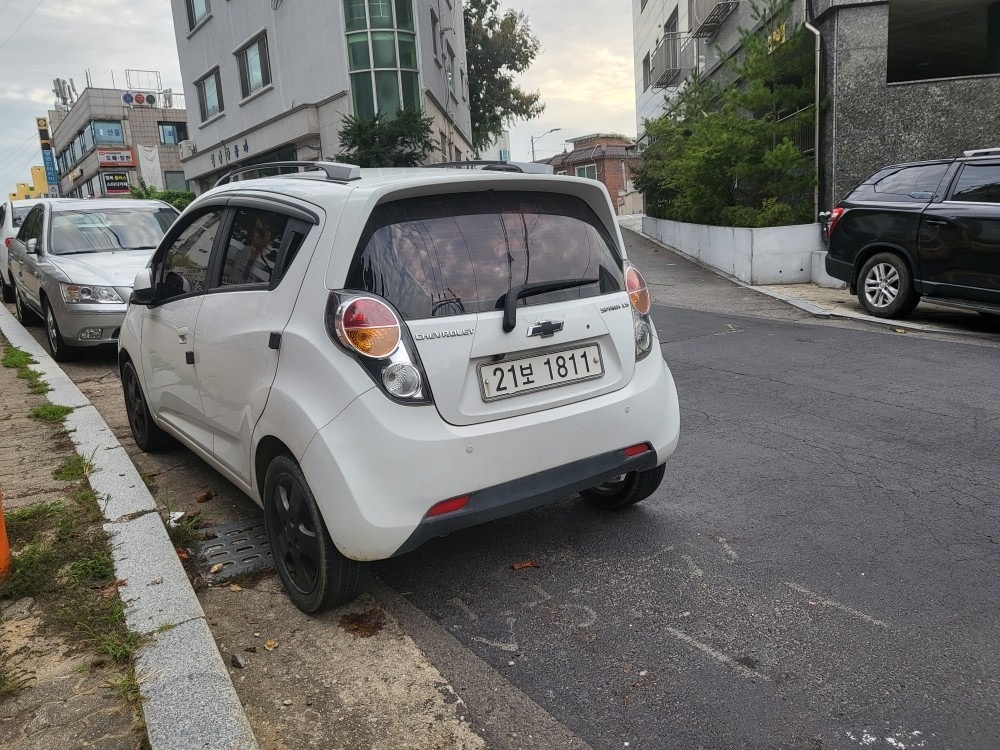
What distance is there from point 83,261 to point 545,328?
7.52 m

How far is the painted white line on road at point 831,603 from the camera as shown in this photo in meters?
3.01

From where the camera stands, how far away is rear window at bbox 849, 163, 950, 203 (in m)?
9.12

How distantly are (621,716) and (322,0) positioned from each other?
25.0m

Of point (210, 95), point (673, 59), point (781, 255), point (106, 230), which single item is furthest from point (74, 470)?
point (210, 95)

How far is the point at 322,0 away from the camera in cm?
2381

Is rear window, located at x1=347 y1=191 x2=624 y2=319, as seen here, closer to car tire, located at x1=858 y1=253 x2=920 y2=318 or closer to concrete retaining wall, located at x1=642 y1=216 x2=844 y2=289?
car tire, located at x1=858 y1=253 x2=920 y2=318

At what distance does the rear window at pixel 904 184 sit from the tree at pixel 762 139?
12.8ft

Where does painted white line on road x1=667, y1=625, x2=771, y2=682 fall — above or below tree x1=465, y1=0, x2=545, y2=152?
below

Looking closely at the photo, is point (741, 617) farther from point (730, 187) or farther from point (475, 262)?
point (730, 187)

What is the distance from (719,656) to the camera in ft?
9.30

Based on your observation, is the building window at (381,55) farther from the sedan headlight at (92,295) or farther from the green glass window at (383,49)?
the sedan headlight at (92,295)

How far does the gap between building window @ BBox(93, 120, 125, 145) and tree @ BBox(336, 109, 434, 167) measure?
55.8 m

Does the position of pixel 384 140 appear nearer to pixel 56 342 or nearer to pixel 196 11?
pixel 56 342

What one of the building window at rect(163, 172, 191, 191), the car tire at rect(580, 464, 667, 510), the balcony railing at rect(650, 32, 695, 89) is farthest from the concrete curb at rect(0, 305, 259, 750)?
the building window at rect(163, 172, 191, 191)
